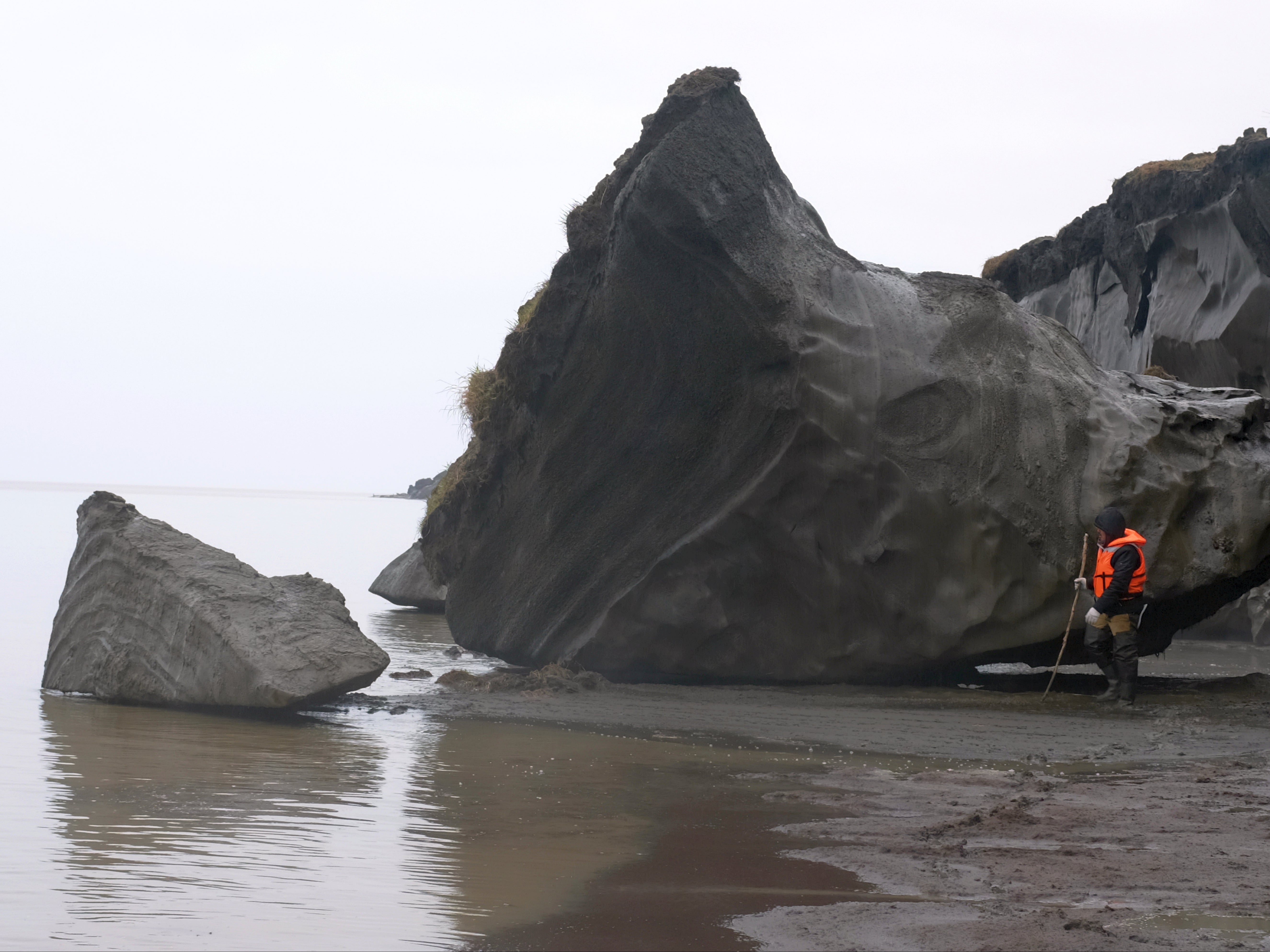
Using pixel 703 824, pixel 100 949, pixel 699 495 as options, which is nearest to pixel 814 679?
pixel 699 495

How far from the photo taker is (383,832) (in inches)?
242

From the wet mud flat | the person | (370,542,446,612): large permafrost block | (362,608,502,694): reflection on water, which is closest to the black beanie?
the person

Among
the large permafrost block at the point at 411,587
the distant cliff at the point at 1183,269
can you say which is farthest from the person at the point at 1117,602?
the large permafrost block at the point at 411,587

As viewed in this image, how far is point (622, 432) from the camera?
11.5m

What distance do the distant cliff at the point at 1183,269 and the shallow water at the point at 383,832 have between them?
46.4ft

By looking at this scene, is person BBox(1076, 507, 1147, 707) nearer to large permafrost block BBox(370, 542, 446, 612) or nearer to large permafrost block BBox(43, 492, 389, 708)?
large permafrost block BBox(43, 492, 389, 708)

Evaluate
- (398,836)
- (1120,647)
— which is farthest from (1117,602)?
(398,836)

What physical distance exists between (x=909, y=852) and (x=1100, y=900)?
1044 mm

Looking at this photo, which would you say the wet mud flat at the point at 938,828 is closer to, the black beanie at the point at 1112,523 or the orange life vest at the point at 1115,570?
the orange life vest at the point at 1115,570

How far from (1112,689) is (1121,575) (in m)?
1.12

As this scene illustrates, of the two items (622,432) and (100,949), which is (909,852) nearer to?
(100,949)

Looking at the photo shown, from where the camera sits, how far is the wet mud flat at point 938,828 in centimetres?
445

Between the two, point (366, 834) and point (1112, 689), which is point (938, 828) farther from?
point (1112, 689)

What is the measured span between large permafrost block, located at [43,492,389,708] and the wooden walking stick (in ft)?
17.8
